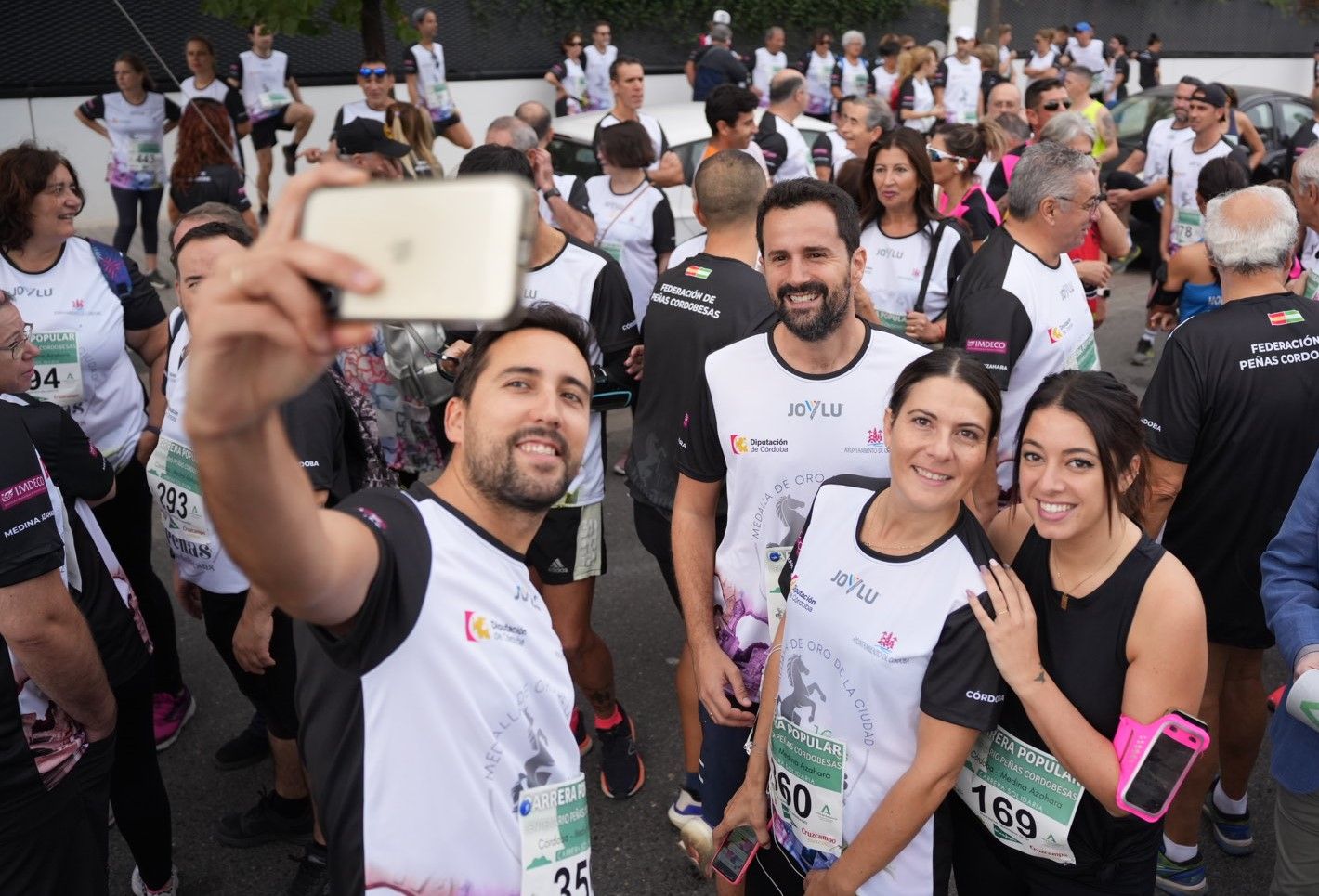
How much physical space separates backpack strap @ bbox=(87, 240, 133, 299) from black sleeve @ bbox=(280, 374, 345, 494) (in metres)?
1.62

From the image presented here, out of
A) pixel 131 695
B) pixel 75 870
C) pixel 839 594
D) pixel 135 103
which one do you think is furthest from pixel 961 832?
pixel 135 103

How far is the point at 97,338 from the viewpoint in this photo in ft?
13.5

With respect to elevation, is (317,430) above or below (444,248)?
below

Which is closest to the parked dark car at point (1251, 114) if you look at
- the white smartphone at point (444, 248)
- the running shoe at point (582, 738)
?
the running shoe at point (582, 738)

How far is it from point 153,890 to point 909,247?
3781mm

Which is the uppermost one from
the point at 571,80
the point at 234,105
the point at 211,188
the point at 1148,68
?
the point at 1148,68

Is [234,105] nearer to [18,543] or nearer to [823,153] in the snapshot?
[823,153]

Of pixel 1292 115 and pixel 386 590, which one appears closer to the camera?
pixel 386 590

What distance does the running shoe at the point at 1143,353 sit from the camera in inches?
339

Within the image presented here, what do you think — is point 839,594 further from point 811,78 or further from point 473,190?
point 811,78

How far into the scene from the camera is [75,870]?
2.68 meters

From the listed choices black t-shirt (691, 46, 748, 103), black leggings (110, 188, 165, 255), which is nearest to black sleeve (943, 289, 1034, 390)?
black leggings (110, 188, 165, 255)

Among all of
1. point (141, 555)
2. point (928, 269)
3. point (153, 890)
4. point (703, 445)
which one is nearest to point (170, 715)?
point (141, 555)

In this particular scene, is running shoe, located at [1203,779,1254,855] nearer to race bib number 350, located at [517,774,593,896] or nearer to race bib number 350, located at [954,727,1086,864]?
race bib number 350, located at [954,727,1086,864]
